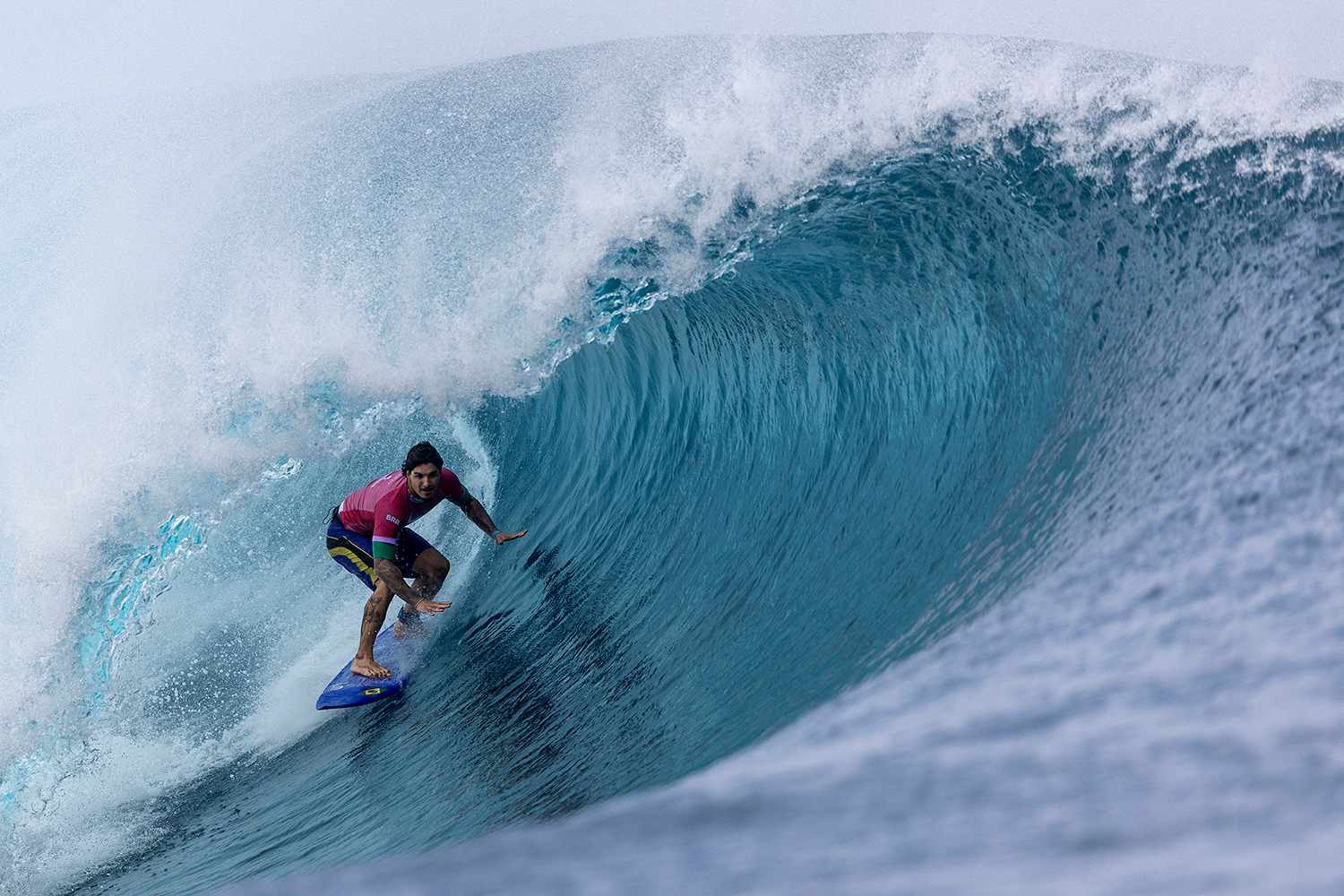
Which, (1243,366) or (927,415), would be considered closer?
(1243,366)

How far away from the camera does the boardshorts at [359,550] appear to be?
541 centimetres

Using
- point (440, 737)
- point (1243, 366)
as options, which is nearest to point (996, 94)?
point (1243, 366)

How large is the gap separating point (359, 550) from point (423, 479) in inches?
37.5

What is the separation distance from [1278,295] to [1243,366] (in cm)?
51

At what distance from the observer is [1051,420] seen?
405 cm

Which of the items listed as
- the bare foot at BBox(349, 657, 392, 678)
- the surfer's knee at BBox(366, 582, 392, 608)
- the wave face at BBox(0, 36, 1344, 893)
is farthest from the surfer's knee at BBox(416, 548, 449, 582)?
the bare foot at BBox(349, 657, 392, 678)

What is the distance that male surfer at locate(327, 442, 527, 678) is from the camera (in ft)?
15.6

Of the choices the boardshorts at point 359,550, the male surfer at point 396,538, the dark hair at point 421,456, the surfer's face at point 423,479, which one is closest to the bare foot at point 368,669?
the male surfer at point 396,538

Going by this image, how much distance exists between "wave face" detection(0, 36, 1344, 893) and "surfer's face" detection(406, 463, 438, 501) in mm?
→ 918

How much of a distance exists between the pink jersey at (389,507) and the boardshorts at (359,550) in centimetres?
5

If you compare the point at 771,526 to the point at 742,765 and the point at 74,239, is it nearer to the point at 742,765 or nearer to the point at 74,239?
the point at 742,765

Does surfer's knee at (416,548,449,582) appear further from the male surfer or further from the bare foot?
the bare foot

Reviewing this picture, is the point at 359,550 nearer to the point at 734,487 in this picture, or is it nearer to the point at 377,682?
the point at 377,682

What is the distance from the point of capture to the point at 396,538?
491 centimetres
